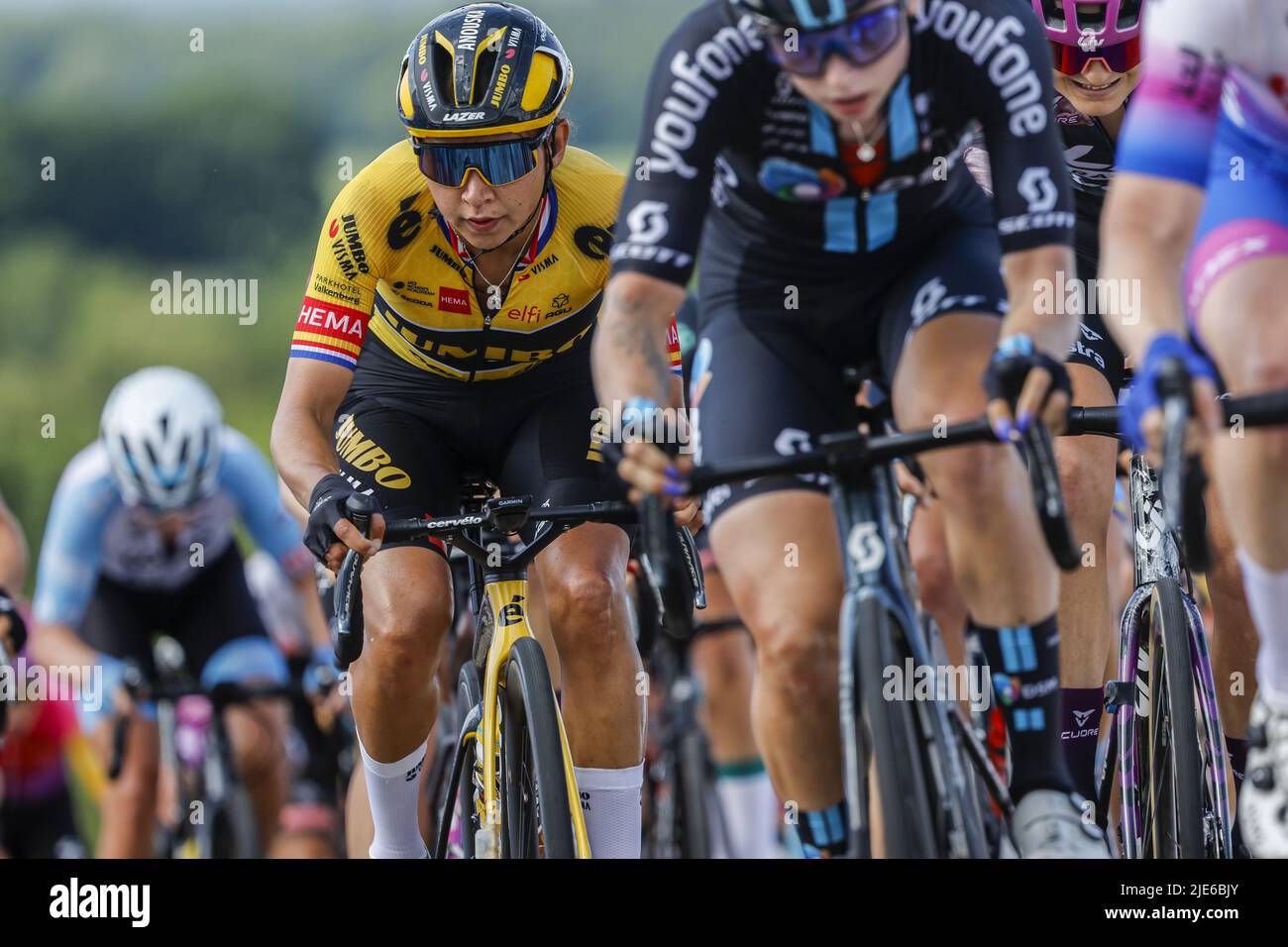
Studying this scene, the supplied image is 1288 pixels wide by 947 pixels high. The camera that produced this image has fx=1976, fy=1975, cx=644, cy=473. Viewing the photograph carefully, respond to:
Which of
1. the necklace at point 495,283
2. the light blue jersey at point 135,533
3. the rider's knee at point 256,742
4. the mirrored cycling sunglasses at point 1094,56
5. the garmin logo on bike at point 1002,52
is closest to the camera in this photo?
the garmin logo on bike at point 1002,52

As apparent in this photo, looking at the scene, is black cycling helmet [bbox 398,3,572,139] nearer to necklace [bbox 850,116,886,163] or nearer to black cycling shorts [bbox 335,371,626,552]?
black cycling shorts [bbox 335,371,626,552]

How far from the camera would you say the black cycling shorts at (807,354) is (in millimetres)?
4109

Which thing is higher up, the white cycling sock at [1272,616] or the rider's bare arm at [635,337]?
the rider's bare arm at [635,337]

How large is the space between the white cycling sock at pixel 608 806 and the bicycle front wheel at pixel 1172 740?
127 cm

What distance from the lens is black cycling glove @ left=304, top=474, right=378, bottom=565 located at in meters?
4.43

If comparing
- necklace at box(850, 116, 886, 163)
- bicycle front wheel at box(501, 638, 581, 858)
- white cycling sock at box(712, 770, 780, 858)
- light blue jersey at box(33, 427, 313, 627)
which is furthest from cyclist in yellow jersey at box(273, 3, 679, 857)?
white cycling sock at box(712, 770, 780, 858)

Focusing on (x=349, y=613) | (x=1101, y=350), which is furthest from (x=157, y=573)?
(x=1101, y=350)

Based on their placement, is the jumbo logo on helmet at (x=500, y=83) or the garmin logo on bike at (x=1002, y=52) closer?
the garmin logo on bike at (x=1002, y=52)

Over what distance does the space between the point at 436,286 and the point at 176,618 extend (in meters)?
3.15

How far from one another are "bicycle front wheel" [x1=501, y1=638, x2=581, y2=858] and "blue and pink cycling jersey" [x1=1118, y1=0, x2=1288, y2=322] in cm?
173

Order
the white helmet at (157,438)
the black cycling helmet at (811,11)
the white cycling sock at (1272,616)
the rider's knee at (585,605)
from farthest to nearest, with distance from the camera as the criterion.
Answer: the white helmet at (157,438) → the rider's knee at (585,605) → the black cycling helmet at (811,11) → the white cycling sock at (1272,616)
